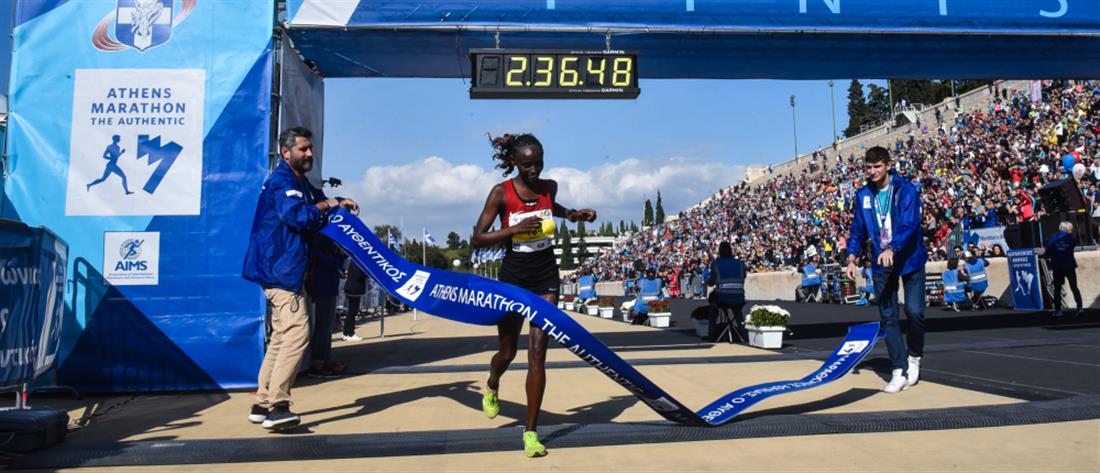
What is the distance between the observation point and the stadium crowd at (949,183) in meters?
20.0

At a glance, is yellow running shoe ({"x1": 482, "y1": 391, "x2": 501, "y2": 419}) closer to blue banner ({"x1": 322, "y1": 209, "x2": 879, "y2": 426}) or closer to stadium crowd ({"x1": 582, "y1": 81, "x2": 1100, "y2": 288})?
blue banner ({"x1": 322, "y1": 209, "x2": 879, "y2": 426})

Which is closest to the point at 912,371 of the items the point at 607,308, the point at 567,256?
the point at 607,308

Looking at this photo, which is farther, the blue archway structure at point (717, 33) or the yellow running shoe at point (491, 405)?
the blue archway structure at point (717, 33)

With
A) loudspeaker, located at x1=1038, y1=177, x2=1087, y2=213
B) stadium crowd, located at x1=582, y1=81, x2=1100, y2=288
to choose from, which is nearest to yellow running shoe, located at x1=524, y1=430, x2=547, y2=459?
loudspeaker, located at x1=1038, y1=177, x2=1087, y2=213

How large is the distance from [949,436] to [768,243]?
35872 mm

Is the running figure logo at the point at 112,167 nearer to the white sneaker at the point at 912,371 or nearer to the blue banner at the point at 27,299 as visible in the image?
the blue banner at the point at 27,299

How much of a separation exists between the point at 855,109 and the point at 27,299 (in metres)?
93.8

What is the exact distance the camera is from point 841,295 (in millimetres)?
23234

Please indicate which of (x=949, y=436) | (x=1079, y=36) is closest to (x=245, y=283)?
(x=949, y=436)

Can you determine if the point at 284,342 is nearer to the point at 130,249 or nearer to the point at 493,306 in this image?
the point at 493,306

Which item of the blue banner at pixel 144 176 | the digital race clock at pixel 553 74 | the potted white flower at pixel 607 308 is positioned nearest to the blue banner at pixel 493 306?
the blue banner at pixel 144 176

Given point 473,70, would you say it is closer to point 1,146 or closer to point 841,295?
point 1,146

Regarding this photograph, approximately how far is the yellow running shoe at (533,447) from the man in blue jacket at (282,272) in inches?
65.0

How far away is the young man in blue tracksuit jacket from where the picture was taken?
18.4 ft
